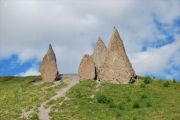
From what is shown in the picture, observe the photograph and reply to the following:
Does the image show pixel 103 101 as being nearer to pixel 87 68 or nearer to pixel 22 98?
pixel 22 98

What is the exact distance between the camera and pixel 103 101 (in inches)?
2547

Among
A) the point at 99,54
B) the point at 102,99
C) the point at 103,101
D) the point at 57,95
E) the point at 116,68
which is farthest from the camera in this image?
the point at 99,54

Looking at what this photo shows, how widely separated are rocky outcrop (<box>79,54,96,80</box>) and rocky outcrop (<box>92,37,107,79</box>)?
2.44m

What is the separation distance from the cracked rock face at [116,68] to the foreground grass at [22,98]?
27.9 feet

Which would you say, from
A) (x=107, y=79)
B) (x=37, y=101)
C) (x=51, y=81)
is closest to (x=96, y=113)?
(x=37, y=101)

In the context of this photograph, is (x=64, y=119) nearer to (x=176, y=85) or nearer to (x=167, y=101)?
(x=167, y=101)

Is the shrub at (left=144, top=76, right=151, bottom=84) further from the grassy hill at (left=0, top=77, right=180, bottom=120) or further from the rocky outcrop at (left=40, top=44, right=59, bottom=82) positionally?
the rocky outcrop at (left=40, top=44, right=59, bottom=82)

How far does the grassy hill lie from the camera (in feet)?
188

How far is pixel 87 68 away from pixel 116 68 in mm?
6798


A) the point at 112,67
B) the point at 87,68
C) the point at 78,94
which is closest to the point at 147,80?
the point at 112,67

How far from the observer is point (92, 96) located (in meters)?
68.8

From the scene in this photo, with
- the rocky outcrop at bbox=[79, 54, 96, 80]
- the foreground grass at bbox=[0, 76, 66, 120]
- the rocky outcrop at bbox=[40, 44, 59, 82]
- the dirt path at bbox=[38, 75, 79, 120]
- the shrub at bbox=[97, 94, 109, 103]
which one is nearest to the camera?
the dirt path at bbox=[38, 75, 79, 120]

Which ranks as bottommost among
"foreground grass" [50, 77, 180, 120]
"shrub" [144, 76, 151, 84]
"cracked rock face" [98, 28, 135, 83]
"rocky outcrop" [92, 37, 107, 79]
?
"foreground grass" [50, 77, 180, 120]

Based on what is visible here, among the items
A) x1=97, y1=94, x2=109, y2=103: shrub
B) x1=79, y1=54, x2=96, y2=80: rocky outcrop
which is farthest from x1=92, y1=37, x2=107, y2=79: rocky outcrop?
x1=97, y1=94, x2=109, y2=103: shrub
